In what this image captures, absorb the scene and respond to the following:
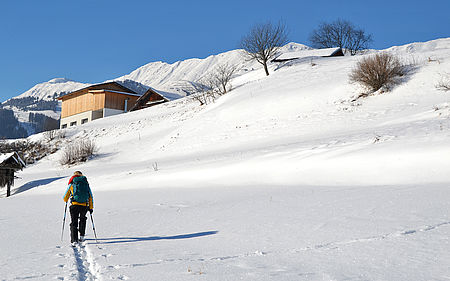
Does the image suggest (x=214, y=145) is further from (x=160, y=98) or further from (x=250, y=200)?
(x=160, y=98)

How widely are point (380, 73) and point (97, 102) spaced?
4536 cm

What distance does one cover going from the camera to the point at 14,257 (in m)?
5.57

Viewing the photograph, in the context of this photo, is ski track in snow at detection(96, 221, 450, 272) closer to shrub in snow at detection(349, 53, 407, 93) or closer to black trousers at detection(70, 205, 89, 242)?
black trousers at detection(70, 205, 89, 242)

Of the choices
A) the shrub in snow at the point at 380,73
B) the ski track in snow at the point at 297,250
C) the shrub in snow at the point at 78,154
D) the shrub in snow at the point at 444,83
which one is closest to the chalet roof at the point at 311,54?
the shrub in snow at the point at 380,73

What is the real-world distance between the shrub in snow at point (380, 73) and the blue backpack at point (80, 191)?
892 inches

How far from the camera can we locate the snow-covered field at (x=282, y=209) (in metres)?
4.68

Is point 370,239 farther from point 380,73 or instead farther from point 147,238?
point 380,73

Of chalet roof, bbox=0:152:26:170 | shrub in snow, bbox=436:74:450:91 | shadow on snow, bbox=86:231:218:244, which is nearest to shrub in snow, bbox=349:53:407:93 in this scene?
shrub in snow, bbox=436:74:450:91

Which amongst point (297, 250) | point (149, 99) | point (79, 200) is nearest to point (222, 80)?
point (149, 99)

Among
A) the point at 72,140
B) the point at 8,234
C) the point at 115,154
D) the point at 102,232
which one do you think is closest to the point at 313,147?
the point at 102,232

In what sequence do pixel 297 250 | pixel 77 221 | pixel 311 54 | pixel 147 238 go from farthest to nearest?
pixel 311 54, pixel 77 221, pixel 147 238, pixel 297 250

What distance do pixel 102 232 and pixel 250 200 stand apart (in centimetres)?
401

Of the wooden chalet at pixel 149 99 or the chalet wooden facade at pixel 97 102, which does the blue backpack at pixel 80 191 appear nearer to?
the wooden chalet at pixel 149 99

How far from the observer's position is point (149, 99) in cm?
6019
